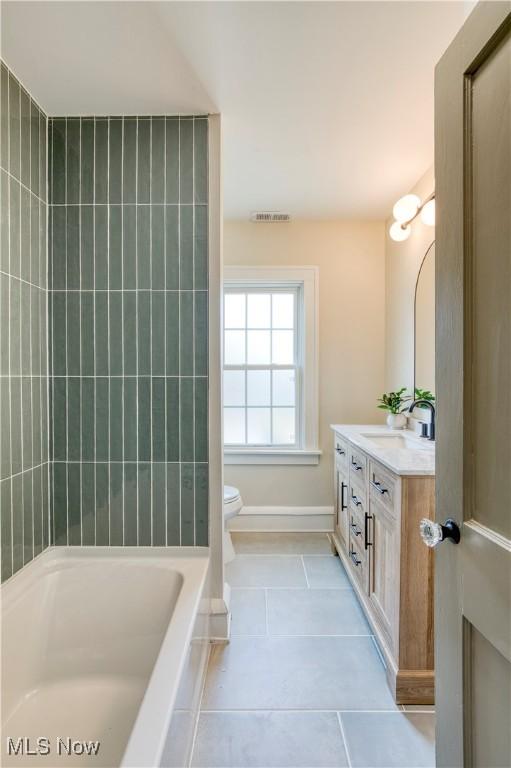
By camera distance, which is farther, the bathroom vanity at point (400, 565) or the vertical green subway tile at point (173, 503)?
the vertical green subway tile at point (173, 503)

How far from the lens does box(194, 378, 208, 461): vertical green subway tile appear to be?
1848mm

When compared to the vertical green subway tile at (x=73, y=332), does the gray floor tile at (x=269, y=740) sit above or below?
below

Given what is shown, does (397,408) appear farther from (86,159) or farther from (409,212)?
(86,159)

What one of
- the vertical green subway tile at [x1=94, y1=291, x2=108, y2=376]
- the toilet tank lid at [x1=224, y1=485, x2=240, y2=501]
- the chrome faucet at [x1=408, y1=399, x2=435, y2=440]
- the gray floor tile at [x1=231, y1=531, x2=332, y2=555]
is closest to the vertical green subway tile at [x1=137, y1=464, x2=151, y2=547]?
the vertical green subway tile at [x1=94, y1=291, x2=108, y2=376]

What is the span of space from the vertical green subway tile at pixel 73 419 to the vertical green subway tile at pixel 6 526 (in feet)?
1.08

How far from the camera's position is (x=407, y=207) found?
2.36m

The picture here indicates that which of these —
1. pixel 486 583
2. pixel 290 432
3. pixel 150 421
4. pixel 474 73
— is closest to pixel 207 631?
pixel 150 421

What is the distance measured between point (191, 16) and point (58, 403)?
158cm

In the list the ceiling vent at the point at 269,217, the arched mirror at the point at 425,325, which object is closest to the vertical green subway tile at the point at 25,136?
the ceiling vent at the point at 269,217

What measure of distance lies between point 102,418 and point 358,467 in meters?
1.36

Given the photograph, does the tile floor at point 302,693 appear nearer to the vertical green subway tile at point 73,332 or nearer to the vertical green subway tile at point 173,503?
the vertical green subway tile at point 173,503

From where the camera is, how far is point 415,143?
83.0 inches

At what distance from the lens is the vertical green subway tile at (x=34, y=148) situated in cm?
168

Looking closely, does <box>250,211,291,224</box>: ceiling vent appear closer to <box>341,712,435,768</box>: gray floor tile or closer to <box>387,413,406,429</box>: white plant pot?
<box>387,413,406,429</box>: white plant pot
